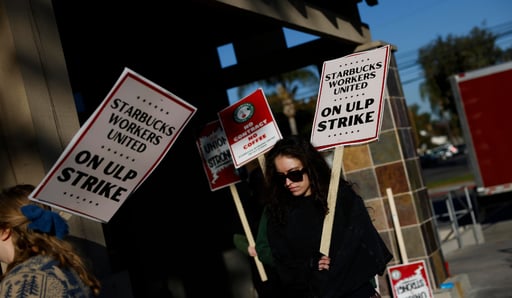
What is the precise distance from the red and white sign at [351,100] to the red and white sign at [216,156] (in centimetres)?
164

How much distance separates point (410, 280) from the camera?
7.17 metres

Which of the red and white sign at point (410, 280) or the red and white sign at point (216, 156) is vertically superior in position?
the red and white sign at point (216, 156)

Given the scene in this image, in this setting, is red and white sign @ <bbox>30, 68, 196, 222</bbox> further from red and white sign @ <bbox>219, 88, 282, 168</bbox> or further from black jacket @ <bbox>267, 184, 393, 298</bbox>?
red and white sign @ <bbox>219, 88, 282, 168</bbox>

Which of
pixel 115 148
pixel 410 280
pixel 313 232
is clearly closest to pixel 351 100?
pixel 313 232

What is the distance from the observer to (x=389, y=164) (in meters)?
7.70

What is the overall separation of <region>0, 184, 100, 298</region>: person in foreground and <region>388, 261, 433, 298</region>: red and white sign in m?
5.04

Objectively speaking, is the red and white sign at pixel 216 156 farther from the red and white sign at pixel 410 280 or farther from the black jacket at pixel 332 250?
the red and white sign at pixel 410 280

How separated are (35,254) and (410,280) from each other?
210 inches

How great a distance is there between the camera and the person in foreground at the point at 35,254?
7.86 feet

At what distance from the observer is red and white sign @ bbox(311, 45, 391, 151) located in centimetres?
426

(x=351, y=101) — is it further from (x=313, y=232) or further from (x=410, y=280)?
(x=410, y=280)

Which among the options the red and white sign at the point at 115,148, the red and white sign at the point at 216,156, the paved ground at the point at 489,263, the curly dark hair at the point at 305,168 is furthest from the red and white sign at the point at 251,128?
the paved ground at the point at 489,263

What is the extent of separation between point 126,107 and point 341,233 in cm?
154

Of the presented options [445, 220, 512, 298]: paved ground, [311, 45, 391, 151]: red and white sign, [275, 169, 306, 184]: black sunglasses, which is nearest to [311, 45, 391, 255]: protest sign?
[311, 45, 391, 151]: red and white sign
